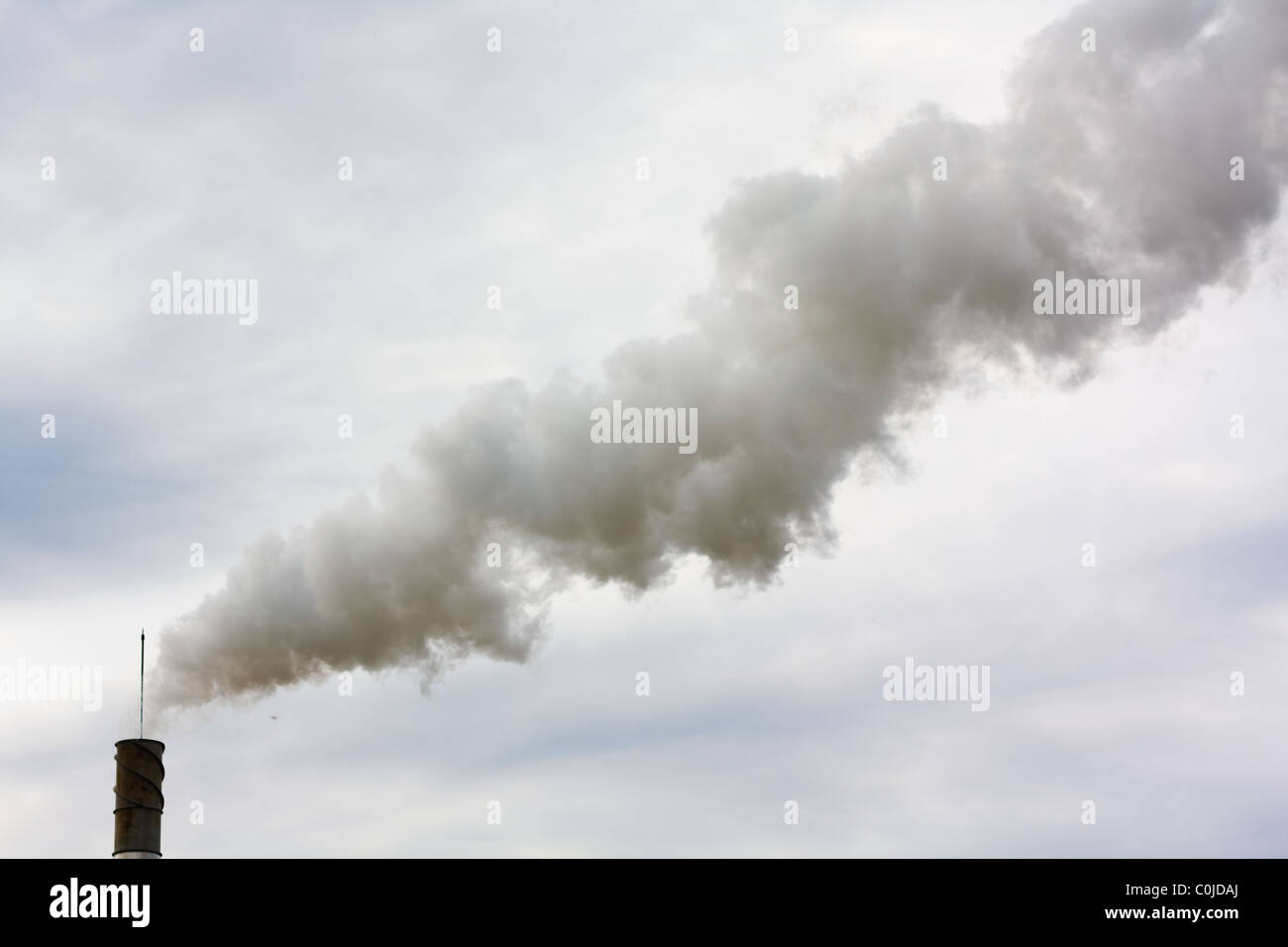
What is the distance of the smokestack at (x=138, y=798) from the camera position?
38531 millimetres

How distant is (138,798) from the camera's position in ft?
128

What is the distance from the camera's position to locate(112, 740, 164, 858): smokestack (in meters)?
38.5
